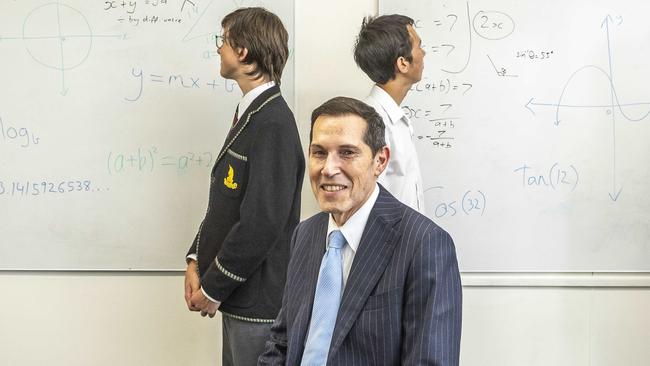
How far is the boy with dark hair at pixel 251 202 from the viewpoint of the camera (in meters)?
1.99

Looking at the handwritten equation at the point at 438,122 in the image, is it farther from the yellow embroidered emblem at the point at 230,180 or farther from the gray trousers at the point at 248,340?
the gray trousers at the point at 248,340

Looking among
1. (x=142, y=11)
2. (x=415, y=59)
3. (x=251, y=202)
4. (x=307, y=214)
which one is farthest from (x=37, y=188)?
(x=415, y=59)

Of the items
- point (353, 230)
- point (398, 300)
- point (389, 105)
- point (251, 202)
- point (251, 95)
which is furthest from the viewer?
point (389, 105)

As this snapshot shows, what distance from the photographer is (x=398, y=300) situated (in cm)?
140

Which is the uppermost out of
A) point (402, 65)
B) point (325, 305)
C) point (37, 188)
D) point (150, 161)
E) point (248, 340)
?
point (402, 65)

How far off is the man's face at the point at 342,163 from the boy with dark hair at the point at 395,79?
27.0 inches

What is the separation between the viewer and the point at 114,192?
270 cm

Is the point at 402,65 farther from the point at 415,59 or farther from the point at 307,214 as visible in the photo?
the point at 307,214

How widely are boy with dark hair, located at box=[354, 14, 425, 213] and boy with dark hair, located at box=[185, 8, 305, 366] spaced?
0.29 metres

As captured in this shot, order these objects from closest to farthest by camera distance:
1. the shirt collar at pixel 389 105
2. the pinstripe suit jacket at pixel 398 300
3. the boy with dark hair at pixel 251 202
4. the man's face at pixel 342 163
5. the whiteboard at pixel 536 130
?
the pinstripe suit jacket at pixel 398 300 → the man's face at pixel 342 163 → the boy with dark hair at pixel 251 202 → the shirt collar at pixel 389 105 → the whiteboard at pixel 536 130

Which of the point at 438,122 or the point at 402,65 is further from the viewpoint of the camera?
the point at 438,122

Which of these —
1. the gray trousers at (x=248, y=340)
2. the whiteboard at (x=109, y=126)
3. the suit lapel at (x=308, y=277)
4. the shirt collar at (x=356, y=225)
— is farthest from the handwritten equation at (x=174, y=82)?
the shirt collar at (x=356, y=225)

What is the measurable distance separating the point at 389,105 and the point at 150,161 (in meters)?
0.99

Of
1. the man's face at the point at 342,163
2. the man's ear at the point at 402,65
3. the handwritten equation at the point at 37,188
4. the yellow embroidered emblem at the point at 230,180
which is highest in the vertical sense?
the man's ear at the point at 402,65
